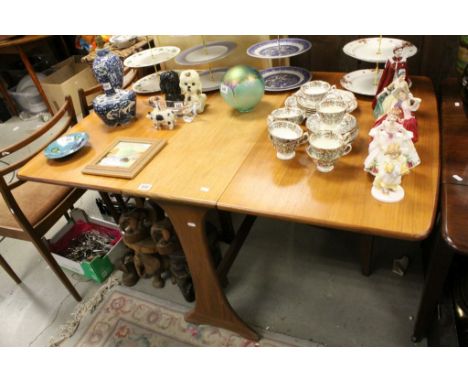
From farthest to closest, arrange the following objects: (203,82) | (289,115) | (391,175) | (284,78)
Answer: (203,82), (284,78), (289,115), (391,175)

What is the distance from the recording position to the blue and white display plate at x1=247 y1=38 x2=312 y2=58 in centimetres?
146

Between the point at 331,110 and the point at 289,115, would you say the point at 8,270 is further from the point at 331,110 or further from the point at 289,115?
the point at 331,110

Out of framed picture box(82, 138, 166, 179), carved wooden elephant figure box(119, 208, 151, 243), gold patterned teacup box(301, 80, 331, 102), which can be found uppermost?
gold patterned teacup box(301, 80, 331, 102)

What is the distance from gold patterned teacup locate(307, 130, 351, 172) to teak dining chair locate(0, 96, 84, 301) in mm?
1069

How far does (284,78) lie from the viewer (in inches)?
59.5

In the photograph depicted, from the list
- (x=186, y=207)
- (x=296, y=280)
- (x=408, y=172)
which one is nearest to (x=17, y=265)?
(x=186, y=207)

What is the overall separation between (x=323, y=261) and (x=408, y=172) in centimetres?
84

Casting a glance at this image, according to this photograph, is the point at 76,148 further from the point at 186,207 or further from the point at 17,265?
the point at 17,265

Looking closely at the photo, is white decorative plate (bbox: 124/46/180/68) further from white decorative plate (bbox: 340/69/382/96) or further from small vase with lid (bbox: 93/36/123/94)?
white decorative plate (bbox: 340/69/382/96)

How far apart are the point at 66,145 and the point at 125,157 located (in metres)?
0.27

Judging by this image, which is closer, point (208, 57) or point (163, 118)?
point (163, 118)

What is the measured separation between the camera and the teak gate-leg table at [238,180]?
0.88 m

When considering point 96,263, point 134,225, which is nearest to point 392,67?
point 134,225

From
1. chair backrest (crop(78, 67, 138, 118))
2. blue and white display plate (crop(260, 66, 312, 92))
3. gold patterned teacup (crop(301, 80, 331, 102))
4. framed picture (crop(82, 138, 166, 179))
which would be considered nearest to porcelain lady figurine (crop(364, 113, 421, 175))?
gold patterned teacup (crop(301, 80, 331, 102))
